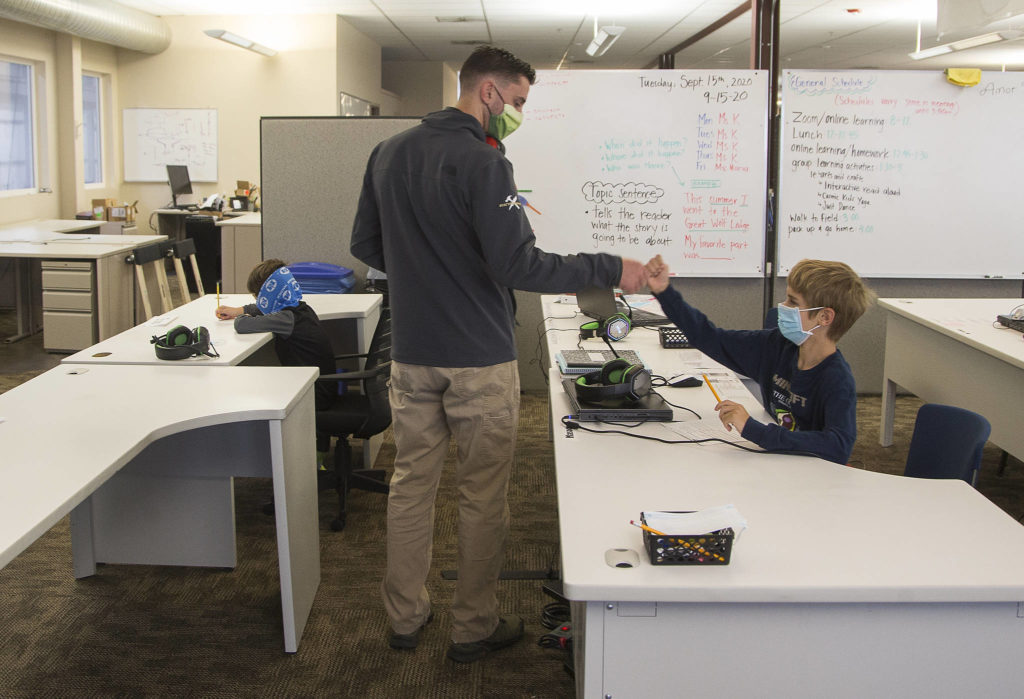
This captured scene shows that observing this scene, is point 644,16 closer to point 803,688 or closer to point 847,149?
point 847,149

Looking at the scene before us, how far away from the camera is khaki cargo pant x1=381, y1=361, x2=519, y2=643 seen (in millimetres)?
2238

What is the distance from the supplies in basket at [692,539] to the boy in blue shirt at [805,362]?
555 mm

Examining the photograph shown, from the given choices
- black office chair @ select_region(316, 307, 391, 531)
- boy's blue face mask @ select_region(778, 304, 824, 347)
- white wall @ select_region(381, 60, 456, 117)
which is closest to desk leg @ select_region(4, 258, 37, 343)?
black office chair @ select_region(316, 307, 391, 531)

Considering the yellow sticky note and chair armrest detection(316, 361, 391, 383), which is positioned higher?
the yellow sticky note

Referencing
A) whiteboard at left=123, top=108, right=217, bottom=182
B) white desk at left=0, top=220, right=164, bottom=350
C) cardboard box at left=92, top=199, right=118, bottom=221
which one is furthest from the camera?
whiteboard at left=123, top=108, right=217, bottom=182

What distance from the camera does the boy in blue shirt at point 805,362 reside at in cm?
199

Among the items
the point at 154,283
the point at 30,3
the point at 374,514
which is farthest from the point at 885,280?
the point at 30,3

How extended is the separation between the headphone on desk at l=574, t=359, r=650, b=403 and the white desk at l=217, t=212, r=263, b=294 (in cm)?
500

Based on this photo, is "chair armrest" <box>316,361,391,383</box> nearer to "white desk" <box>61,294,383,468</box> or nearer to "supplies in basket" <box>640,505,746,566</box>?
"white desk" <box>61,294,383,468</box>

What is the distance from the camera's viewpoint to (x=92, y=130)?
942cm

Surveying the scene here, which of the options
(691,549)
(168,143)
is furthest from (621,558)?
(168,143)

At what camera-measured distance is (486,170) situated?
81.4 inches

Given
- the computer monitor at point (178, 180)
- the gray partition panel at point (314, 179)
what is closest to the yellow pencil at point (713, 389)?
the gray partition panel at point (314, 179)

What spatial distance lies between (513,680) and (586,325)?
1.36 metres
